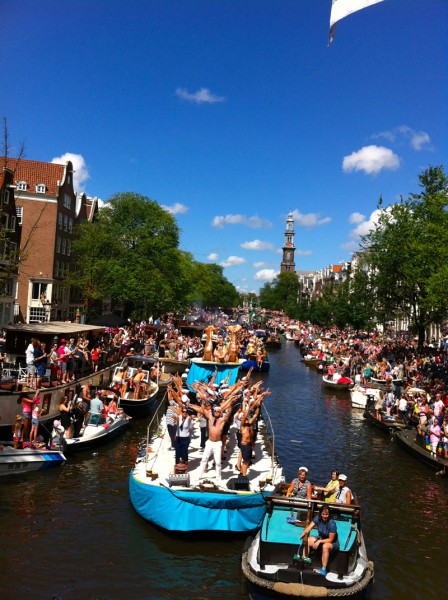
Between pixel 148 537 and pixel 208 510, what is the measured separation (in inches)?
76.6

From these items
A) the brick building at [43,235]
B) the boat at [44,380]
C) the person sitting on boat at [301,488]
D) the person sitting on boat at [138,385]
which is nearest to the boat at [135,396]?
the person sitting on boat at [138,385]

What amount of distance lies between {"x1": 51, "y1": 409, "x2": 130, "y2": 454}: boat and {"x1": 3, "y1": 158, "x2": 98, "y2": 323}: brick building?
32.0 m

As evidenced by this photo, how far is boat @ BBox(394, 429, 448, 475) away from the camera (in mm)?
19938

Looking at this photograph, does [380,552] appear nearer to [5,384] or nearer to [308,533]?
[308,533]

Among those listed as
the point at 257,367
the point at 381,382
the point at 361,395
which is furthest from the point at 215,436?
the point at 257,367

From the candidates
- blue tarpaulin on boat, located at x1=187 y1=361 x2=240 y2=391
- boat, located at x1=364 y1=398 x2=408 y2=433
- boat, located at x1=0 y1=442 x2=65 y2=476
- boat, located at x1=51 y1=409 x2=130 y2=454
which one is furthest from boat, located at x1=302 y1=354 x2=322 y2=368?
boat, located at x1=0 y1=442 x2=65 y2=476

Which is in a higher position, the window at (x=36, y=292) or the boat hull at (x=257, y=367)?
the window at (x=36, y=292)

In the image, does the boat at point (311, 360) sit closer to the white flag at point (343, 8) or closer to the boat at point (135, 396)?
the boat at point (135, 396)

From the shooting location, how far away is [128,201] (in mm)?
58750

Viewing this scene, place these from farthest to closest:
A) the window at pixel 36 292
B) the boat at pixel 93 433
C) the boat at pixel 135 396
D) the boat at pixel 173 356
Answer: the window at pixel 36 292, the boat at pixel 173 356, the boat at pixel 135 396, the boat at pixel 93 433

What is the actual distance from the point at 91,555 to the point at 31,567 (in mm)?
1358

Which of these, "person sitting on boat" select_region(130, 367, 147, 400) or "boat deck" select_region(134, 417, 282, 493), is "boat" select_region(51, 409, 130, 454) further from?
"boat deck" select_region(134, 417, 282, 493)

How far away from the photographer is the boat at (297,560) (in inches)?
388

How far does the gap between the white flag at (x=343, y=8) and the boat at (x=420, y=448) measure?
55.7 feet
